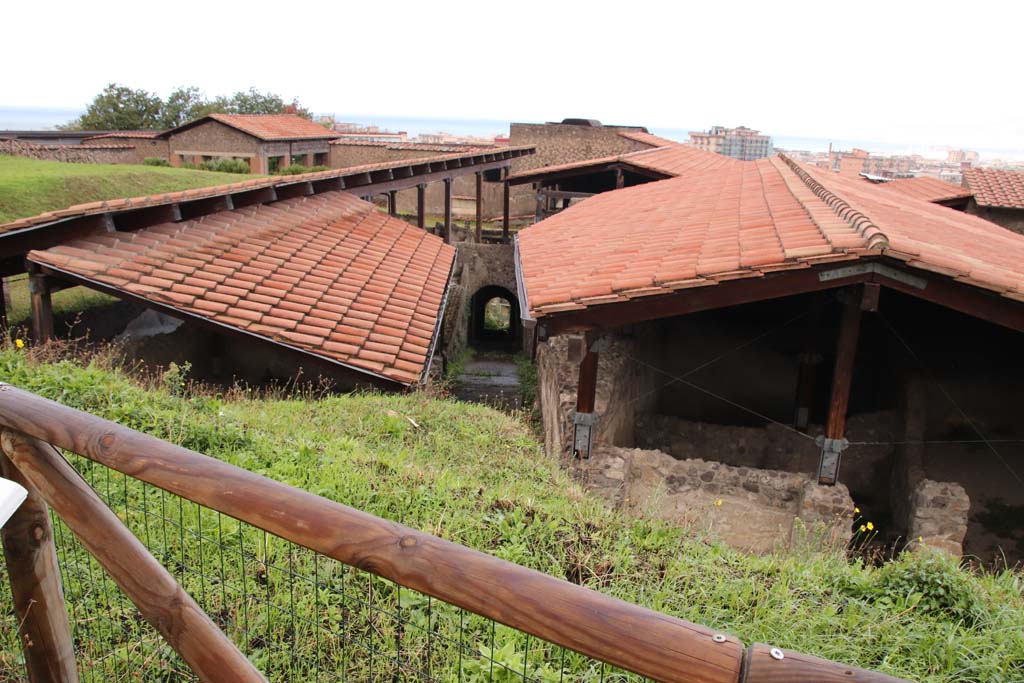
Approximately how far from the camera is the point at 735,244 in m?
8.12

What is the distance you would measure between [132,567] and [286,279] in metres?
8.35

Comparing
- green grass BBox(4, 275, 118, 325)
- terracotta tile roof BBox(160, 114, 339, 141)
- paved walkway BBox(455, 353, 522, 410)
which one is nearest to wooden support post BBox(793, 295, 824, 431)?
paved walkway BBox(455, 353, 522, 410)

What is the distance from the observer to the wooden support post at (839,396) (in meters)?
7.70

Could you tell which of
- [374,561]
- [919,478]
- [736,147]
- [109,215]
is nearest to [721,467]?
[919,478]

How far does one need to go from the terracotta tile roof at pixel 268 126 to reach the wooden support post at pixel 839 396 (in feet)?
108

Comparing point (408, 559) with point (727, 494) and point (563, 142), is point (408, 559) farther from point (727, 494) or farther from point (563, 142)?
point (563, 142)

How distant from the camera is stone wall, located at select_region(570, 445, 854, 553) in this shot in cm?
771

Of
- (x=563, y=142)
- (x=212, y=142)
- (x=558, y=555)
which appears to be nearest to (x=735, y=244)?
(x=558, y=555)

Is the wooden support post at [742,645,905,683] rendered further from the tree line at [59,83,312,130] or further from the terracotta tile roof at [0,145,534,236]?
the tree line at [59,83,312,130]

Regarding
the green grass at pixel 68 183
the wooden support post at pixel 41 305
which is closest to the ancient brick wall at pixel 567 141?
the green grass at pixel 68 183

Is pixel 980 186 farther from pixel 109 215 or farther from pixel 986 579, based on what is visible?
pixel 109 215

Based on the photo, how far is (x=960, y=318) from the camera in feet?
37.6

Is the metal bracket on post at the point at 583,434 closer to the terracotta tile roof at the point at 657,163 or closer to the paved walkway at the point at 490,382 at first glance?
the paved walkway at the point at 490,382

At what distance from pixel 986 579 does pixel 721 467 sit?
3.63 metres
